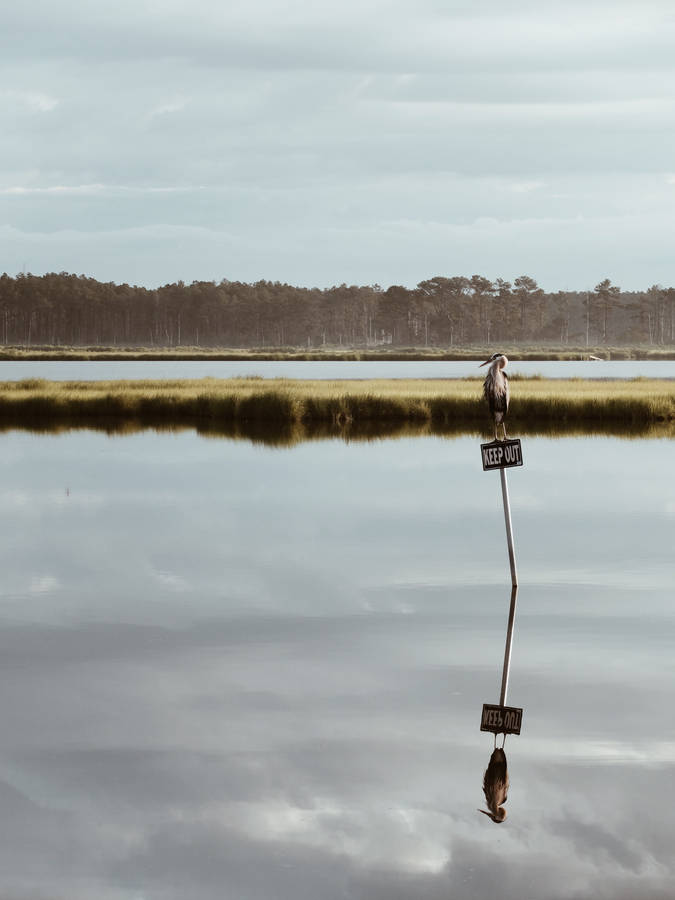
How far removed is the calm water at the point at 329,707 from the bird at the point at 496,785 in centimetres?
9

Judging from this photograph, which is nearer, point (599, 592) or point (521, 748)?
point (521, 748)

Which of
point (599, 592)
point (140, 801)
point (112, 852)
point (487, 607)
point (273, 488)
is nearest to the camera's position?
point (112, 852)

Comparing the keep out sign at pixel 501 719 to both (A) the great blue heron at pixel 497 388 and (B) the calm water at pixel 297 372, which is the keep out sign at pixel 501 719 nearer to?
(A) the great blue heron at pixel 497 388

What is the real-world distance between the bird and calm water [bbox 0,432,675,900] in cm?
9

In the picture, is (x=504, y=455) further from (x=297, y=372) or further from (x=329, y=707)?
(x=297, y=372)

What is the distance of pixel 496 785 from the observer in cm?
803

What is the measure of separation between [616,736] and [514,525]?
12969 millimetres

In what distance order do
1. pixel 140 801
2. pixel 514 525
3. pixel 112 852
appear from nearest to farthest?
pixel 112 852 → pixel 140 801 → pixel 514 525

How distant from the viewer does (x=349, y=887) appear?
6555mm

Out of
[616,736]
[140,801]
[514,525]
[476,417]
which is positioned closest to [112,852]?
[140,801]

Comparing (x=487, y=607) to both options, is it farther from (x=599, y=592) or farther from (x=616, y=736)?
(x=616, y=736)

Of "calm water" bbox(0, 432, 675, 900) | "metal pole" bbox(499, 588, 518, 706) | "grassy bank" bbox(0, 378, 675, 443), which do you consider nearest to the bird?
"calm water" bbox(0, 432, 675, 900)

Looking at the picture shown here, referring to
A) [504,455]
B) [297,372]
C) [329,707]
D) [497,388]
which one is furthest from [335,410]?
[297,372]

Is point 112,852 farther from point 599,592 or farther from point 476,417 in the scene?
point 476,417
